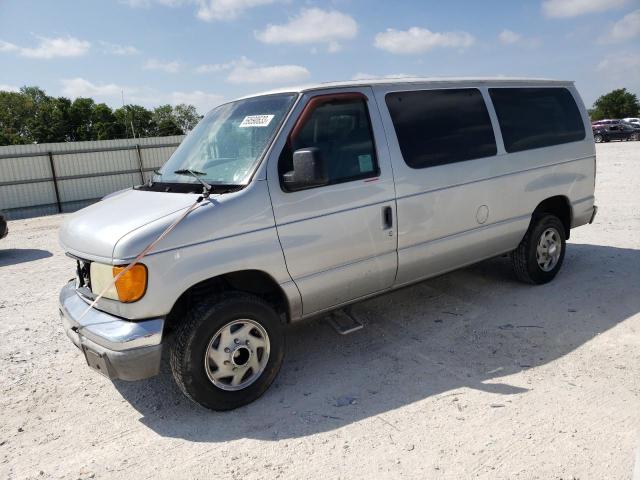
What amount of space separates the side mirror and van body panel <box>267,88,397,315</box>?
175mm

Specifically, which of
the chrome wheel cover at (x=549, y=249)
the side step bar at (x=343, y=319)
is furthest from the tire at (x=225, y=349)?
the chrome wheel cover at (x=549, y=249)

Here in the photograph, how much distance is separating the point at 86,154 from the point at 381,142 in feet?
53.9

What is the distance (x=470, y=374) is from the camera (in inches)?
147

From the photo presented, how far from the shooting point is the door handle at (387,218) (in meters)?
4.00

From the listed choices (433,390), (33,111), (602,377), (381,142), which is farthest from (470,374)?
(33,111)

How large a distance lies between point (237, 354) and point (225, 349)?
104mm

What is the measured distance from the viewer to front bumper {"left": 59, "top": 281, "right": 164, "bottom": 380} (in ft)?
10.1

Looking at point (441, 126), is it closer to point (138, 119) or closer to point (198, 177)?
point (198, 177)

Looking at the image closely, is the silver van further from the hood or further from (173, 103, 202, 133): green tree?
(173, 103, 202, 133): green tree

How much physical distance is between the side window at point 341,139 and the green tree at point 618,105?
2991 inches

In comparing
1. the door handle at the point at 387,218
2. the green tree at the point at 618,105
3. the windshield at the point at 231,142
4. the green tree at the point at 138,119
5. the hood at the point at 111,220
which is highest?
the green tree at the point at 138,119

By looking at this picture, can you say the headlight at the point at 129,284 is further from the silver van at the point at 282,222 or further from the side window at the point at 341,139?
the side window at the point at 341,139

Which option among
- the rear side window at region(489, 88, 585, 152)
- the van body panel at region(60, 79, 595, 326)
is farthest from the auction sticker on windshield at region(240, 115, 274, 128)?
the rear side window at region(489, 88, 585, 152)

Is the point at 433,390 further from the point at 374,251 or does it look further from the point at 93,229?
the point at 93,229
